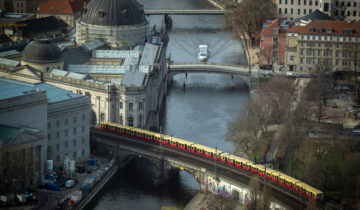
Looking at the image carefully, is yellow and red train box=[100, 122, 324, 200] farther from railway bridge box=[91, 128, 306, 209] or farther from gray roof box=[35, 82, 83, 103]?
gray roof box=[35, 82, 83, 103]

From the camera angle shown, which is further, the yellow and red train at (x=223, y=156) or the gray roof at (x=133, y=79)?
the gray roof at (x=133, y=79)

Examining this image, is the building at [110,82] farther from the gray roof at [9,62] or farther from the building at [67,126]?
the building at [67,126]

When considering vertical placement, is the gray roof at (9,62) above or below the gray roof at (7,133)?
above

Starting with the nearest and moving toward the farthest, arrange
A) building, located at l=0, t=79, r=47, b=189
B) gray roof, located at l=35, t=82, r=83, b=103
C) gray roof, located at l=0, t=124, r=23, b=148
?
building, located at l=0, t=79, r=47, b=189 < gray roof, located at l=0, t=124, r=23, b=148 < gray roof, located at l=35, t=82, r=83, b=103

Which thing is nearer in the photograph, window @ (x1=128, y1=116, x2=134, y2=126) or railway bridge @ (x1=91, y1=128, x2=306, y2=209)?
Answer: railway bridge @ (x1=91, y1=128, x2=306, y2=209)

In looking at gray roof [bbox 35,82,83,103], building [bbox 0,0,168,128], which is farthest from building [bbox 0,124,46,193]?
building [bbox 0,0,168,128]

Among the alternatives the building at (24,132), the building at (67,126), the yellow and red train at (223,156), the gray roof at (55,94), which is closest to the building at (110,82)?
the yellow and red train at (223,156)

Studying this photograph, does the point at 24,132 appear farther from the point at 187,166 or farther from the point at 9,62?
the point at 9,62
